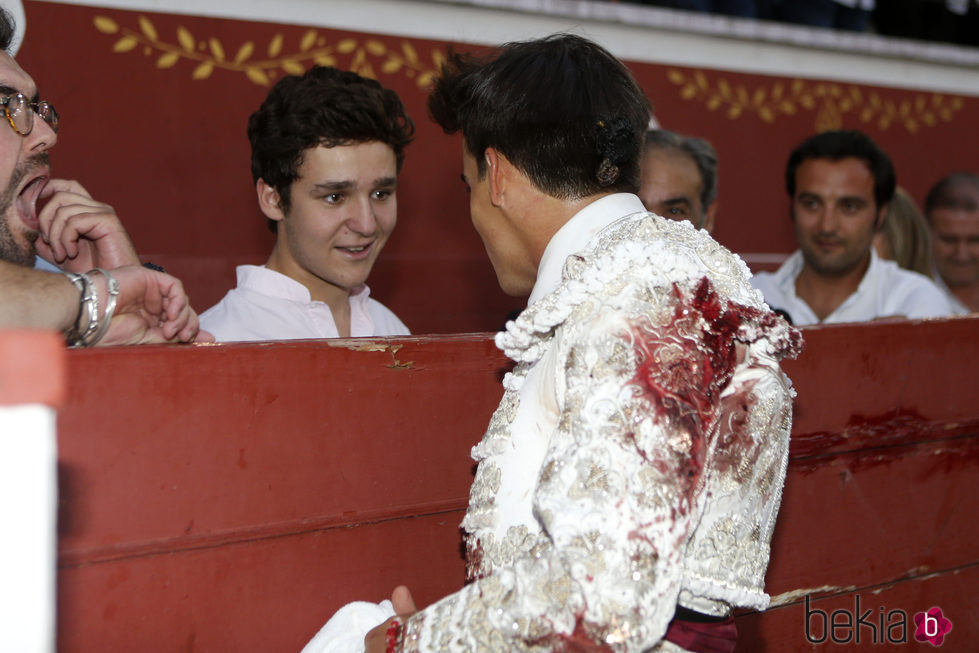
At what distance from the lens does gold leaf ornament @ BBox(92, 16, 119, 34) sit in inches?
120

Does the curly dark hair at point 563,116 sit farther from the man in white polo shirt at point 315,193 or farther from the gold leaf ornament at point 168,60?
the gold leaf ornament at point 168,60

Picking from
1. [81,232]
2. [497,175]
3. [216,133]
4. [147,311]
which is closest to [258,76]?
[216,133]

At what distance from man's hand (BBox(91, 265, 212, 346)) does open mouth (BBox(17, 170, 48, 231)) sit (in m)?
0.36

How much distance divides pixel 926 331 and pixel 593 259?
5.98ft

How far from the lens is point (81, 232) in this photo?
2.07 m

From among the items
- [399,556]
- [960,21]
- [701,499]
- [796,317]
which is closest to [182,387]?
[399,556]

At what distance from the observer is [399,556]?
6.54 ft

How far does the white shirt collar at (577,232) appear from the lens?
57.6 inches

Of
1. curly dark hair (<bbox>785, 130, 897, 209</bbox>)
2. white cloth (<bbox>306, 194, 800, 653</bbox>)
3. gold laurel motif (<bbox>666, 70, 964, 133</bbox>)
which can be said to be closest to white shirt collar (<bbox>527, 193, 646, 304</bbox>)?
white cloth (<bbox>306, 194, 800, 653</bbox>)

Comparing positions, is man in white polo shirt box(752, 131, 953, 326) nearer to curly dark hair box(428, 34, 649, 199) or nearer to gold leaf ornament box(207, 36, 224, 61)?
gold leaf ornament box(207, 36, 224, 61)

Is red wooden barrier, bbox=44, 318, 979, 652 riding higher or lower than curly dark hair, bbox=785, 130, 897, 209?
lower

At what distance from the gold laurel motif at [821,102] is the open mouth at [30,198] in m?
2.93

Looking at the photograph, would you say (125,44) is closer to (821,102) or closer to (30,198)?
(30,198)

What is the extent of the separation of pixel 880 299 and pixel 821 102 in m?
1.40
